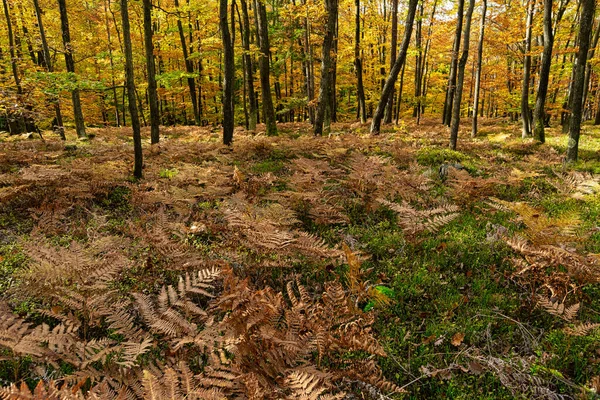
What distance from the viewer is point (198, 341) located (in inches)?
84.8

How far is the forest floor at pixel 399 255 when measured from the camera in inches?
100

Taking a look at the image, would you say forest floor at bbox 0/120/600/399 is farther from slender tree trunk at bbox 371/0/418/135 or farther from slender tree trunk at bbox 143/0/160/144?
slender tree trunk at bbox 371/0/418/135

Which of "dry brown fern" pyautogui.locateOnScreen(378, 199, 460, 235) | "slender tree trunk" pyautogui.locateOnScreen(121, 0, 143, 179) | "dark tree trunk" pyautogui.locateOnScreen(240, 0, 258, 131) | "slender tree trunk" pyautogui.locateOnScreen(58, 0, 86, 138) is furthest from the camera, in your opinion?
"dark tree trunk" pyautogui.locateOnScreen(240, 0, 258, 131)

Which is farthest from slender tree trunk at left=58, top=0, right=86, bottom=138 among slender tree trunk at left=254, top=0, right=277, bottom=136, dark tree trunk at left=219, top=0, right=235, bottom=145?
slender tree trunk at left=254, top=0, right=277, bottom=136

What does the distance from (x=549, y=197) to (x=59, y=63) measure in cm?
3162

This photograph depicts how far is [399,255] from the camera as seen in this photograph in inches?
164

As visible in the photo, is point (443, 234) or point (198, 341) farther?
point (443, 234)

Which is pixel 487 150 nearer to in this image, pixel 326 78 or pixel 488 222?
pixel 326 78

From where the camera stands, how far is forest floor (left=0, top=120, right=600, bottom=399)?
2543 millimetres

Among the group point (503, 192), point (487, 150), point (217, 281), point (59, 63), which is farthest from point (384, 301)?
point (59, 63)

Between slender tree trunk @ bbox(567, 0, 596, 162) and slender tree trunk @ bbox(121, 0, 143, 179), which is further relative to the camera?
slender tree trunk @ bbox(567, 0, 596, 162)

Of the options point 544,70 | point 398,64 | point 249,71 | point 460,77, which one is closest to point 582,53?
point 460,77

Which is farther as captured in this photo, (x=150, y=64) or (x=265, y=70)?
(x=265, y=70)

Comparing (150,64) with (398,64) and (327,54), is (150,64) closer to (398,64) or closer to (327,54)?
(327,54)
